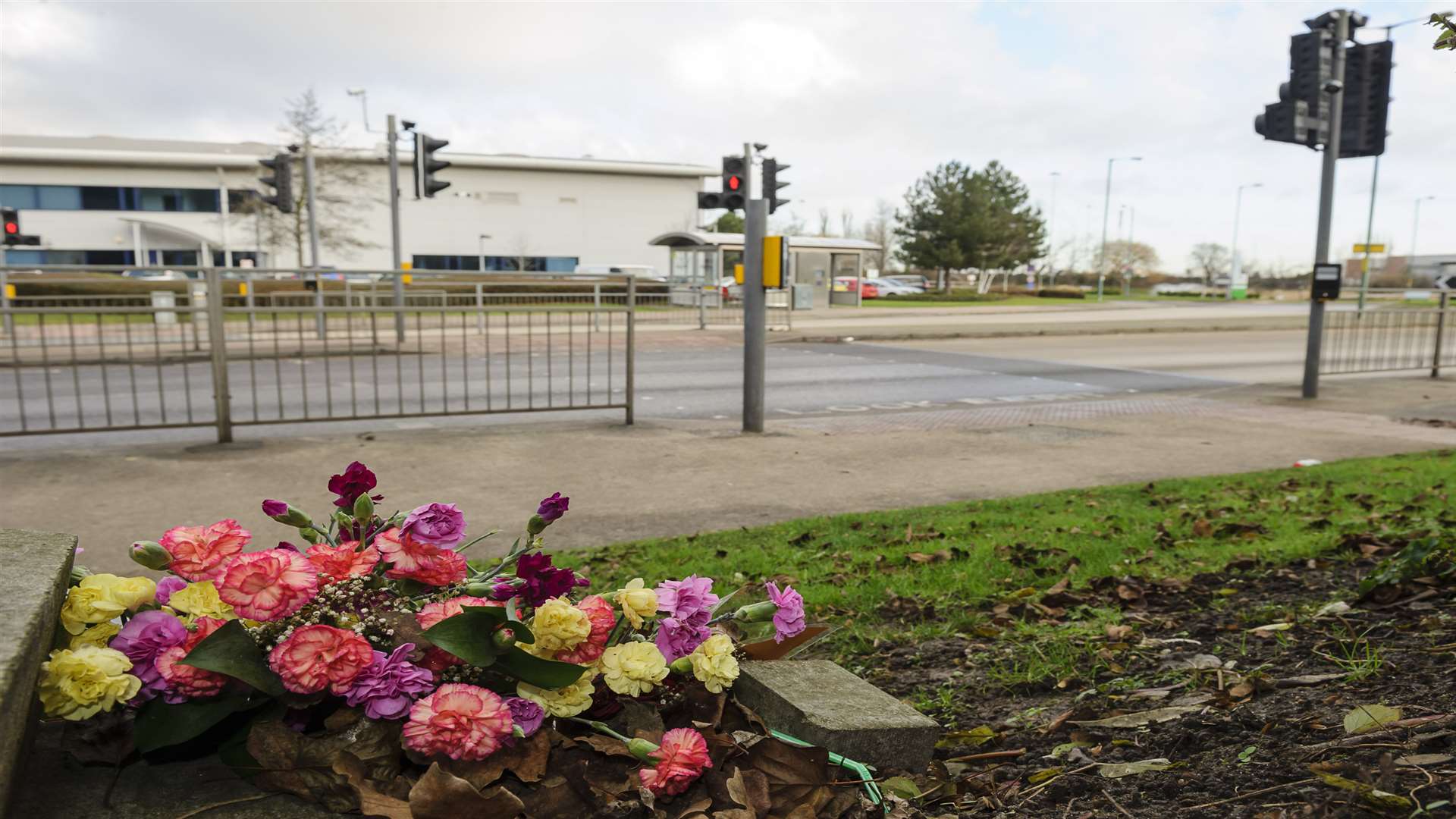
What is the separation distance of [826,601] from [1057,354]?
60.9ft

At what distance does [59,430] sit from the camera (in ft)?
28.1

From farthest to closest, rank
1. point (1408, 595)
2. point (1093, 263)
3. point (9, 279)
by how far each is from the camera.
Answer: point (1093, 263), point (9, 279), point (1408, 595)

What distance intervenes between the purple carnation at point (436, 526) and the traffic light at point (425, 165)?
1879cm

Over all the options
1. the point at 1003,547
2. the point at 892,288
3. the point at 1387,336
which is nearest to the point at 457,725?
the point at 1003,547

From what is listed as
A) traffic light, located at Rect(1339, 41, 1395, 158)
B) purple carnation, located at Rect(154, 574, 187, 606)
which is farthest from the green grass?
traffic light, located at Rect(1339, 41, 1395, 158)

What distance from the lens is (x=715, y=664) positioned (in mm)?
2209

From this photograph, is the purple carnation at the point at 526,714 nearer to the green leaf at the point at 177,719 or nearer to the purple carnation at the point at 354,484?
the green leaf at the point at 177,719

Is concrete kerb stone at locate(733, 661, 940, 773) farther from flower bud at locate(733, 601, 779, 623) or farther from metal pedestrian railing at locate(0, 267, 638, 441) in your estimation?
metal pedestrian railing at locate(0, 267, 638, 441)

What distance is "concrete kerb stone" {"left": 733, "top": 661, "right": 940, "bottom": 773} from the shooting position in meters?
2.46

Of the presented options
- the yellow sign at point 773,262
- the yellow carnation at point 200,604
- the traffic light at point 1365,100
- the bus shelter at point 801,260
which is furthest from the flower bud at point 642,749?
the bus shelter at point 801,260

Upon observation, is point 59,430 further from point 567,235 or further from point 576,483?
point 567,235

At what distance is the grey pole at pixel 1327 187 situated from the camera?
12180mm

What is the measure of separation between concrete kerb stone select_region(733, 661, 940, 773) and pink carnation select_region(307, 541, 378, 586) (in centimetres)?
94

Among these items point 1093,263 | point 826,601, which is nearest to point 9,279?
point 826,601
